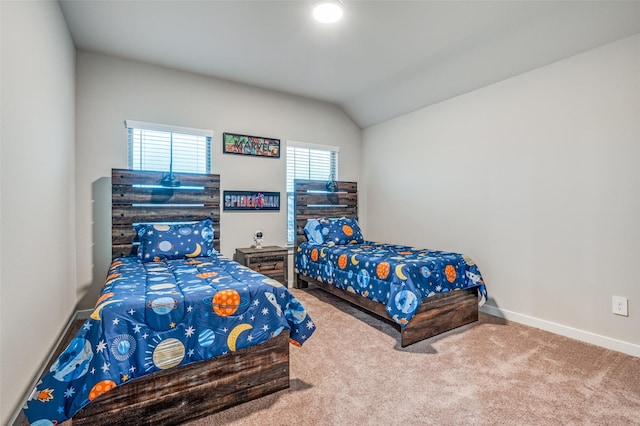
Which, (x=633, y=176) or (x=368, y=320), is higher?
(x=633, y=176)

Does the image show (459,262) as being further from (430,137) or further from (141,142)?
(141,142)

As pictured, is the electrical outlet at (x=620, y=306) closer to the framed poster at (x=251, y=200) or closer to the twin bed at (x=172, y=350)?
the twin bed at (x=172, y=350)

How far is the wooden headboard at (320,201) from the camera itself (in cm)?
431

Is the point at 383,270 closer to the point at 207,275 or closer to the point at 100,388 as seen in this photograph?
the point at 207,275

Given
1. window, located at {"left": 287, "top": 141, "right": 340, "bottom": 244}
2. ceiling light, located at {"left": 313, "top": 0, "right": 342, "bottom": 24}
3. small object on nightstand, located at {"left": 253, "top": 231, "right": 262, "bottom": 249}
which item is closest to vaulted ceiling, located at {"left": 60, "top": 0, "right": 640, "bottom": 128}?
ceiling light, located at {"left": 313, "top": 0, "right": 342, "bottom": 24}

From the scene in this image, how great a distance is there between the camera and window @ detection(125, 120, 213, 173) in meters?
3.38

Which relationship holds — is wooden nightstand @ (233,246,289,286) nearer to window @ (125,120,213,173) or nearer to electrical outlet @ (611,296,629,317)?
window @ (125,120,213,173)

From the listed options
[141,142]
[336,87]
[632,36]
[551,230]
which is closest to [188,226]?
[141,142]

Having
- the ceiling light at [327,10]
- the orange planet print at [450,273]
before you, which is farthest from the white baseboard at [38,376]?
the ceiling light at [327,10]

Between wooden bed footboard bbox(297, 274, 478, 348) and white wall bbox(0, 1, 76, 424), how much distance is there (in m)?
2.36

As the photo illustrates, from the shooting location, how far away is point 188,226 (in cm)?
311

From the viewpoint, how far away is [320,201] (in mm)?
4512

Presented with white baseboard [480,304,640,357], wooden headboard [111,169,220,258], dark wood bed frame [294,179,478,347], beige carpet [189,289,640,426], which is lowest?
beige carpet [189,289,640,426]

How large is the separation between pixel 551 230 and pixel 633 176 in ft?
2.27
